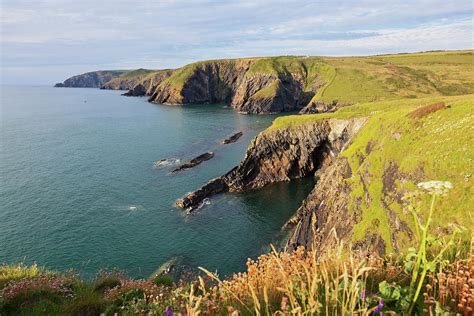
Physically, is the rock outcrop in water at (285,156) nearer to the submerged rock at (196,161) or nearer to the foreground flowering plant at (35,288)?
the submerged rock at (196,161)

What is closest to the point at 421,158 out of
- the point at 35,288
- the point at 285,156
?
the point at 35,288

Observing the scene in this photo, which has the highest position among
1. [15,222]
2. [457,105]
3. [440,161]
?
[457,105]

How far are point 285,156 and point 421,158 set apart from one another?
4206 centimetres

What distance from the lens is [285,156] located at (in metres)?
68.9

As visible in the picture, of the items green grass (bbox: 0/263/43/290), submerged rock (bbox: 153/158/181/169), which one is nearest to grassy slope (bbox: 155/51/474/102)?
submerged rock (bbox: 153/158/181/169)

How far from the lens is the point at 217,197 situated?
59.3 metres

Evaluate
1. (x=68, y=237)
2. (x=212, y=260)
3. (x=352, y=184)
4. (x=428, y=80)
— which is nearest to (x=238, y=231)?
(x=212, y=260)

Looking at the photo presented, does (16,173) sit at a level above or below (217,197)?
above

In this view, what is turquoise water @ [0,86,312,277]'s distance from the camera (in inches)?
1601

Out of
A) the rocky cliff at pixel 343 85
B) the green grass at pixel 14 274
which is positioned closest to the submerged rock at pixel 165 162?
the green grass at pixel 14 274

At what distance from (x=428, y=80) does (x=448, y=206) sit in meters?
161

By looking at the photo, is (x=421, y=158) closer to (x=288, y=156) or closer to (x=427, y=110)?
(x=427, y=110)

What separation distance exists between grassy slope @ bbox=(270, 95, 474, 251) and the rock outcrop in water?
23456 mm

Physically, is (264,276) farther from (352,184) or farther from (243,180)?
(243,180)
